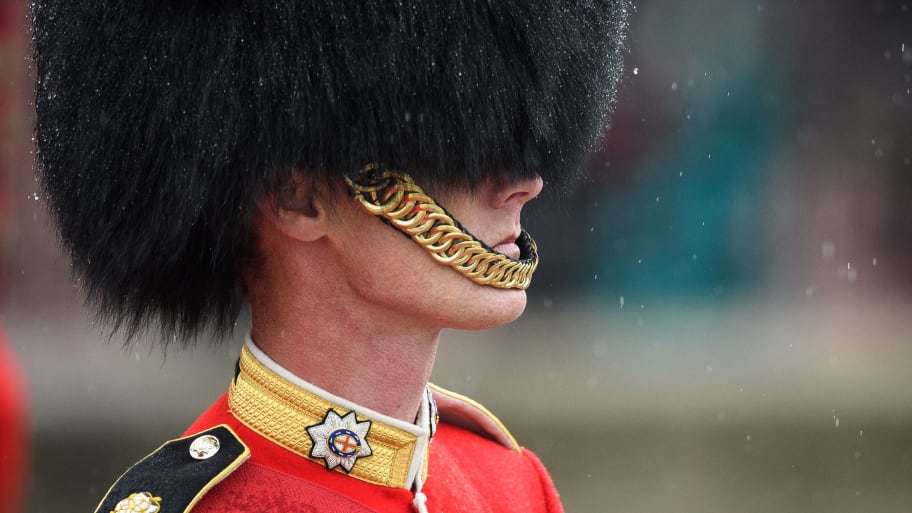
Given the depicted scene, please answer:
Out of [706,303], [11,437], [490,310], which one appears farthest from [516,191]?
[706,303]

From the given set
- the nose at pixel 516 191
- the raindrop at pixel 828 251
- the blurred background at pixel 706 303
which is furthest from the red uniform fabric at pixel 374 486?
the raindrop at pixel 828 251

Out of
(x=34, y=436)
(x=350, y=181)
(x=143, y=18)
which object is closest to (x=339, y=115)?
(x=350, y=181)

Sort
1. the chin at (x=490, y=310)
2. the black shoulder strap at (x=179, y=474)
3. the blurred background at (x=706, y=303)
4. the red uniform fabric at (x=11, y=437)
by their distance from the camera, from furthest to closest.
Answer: the blurred background at (x=706, y=303)
the red uniform fabric at (x=11, y=437)
the chin at (x=490, y=310)
the black shoulder strap at (x=179, y=474)

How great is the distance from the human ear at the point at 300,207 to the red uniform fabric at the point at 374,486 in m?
0.31

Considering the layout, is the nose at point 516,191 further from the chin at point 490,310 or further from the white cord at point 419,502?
the white cord at point 419,502

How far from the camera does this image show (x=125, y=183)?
179 cm

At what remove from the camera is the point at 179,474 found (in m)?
1.72

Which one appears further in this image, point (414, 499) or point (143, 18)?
Answer: point (414, 499)

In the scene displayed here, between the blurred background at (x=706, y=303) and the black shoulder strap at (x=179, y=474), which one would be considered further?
the blurred background at (x=706, y=303)

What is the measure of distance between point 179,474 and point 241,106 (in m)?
0.50

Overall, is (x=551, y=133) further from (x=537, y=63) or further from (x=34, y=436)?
(x=34, y=436)

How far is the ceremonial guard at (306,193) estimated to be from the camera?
173cm

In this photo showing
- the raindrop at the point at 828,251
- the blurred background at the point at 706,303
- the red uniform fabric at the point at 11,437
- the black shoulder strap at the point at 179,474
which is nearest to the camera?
the black shoulder strap at the point at 179,474

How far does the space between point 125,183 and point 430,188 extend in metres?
0.42
